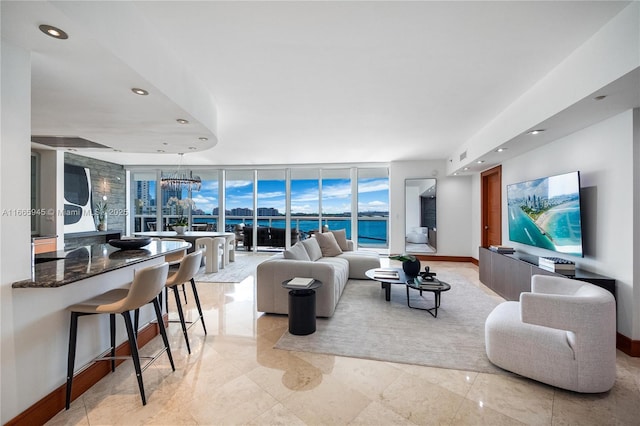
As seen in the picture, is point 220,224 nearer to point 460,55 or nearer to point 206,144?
point 206,144

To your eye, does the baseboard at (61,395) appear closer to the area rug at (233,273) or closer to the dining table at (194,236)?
the area rug at (233,273)

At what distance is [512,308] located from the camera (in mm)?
2572

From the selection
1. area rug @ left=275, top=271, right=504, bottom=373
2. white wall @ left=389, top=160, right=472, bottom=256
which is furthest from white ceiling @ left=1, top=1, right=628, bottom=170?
white wall @ left=389, top=160, right=472, bottom=256

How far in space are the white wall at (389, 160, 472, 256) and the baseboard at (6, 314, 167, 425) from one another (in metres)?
6.31

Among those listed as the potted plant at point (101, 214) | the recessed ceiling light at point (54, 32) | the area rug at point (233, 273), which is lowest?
the area rug at point (233, 273)

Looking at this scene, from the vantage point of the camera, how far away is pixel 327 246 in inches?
207

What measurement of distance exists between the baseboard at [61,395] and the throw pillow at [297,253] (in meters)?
1.88

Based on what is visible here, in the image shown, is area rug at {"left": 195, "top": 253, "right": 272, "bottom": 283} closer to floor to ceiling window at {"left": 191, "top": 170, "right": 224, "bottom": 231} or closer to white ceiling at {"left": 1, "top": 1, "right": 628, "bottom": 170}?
floor to ceiling window at {"left": 191, "top": 170, "right": 224, "bottom": 231}

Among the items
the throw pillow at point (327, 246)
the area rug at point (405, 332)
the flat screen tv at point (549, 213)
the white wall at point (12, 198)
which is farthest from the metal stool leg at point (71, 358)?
the flat screen tv at point (549, 213)

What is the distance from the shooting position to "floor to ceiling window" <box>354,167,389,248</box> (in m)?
8.16

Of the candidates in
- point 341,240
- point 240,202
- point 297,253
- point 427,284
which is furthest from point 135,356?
point 240,202

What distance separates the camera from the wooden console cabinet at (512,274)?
278 cm

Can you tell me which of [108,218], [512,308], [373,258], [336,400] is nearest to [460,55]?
[512,308]

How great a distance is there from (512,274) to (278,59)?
3950mm
